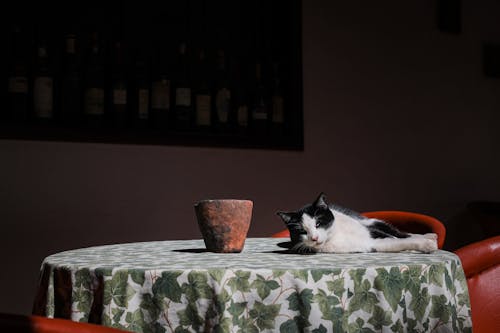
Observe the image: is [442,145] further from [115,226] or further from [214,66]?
[115,226]

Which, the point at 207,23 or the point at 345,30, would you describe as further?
the point at 345,30

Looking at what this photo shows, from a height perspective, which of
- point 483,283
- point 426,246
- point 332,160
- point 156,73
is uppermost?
point 156,73

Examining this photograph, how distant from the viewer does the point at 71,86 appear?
2480mm

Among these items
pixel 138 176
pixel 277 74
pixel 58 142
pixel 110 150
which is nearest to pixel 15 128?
pixel 58 142

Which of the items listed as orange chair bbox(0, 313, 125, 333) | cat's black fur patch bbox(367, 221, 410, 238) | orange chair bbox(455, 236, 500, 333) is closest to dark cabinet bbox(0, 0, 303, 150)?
cat's black fur patch bbox(367, 221, 410, 238)

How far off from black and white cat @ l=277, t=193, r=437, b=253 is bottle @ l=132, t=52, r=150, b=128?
147 cm

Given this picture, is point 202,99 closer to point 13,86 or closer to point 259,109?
point 259,109

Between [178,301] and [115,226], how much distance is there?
67.6 inches

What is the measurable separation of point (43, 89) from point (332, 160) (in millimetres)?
1527

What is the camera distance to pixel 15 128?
2.38 m

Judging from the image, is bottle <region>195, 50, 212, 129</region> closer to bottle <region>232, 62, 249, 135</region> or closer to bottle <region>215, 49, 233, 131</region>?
bottle <region>215, 49, 233, 131</region>

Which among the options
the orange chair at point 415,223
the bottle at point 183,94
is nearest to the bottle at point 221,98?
the bottle at point 183,94

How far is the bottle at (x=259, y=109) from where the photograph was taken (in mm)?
2900

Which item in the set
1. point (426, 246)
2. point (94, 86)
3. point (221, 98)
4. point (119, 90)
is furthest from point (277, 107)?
point (426, 246)
